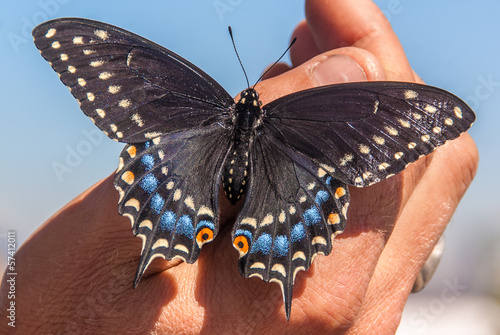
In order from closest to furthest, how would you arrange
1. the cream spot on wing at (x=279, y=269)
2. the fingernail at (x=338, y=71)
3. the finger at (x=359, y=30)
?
1. the cream spot on wing at (x=279, y=269)
2. the fingernail at (x=338, y=71)
3. the finger at (x=359, y=30)

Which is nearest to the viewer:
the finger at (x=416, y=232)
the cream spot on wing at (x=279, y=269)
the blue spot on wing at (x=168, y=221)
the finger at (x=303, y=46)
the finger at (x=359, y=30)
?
the cream spot on wing at (x=279, y=269)

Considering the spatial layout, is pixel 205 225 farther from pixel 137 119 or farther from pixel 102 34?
pixel 102 34

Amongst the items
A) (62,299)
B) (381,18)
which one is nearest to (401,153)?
(381,18)

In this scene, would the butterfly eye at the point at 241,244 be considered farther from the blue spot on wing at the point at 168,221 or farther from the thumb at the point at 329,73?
the thumb at the point at 329,73

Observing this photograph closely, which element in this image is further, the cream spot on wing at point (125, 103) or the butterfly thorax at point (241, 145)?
the cream spot on wing at point (125, 103)

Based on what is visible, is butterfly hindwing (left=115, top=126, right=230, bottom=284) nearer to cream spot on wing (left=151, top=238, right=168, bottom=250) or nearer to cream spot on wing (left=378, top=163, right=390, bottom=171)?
cream spot on wing (left=151, top=238, right=168, bottom=250)

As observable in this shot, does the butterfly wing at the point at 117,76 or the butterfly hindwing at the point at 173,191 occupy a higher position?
the butterfly wing at the point at 117,76

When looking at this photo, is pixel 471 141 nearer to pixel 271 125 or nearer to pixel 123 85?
pixel 271 125

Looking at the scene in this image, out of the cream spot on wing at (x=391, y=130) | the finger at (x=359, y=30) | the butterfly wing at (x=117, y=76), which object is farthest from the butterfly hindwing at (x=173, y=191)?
the finger at (x=359, y=30)
